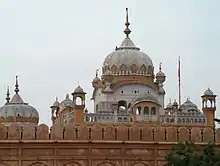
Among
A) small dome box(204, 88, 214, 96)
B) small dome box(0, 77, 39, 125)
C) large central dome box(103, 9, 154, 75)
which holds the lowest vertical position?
small dome box(0, 77, 39, 125)

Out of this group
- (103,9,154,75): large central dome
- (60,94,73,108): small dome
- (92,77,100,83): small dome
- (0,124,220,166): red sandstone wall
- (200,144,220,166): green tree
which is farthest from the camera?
(92,77,100,83): small dome

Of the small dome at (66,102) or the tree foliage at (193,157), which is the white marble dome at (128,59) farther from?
the tree foliage at (193,157)

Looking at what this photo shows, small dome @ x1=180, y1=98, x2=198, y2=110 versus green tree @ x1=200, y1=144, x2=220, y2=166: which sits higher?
small dome @ x1=180, y1=98, x2=198, y2=110

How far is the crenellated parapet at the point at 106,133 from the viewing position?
1731cm

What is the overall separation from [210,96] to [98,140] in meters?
12.7

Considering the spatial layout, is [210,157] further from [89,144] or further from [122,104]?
[122,104]

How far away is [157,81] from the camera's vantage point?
3406 centimetres

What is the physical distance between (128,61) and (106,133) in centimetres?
1607

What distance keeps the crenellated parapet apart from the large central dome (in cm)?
1561

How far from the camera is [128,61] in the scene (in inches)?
1318

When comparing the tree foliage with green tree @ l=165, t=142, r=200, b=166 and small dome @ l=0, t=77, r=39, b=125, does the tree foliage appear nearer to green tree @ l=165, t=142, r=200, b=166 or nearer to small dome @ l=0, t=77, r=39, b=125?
green tree @ l=165, t=142, r=200, b=166

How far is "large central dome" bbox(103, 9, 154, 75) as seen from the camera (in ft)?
110

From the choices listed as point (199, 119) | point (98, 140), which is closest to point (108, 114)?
Answer: point (199, 119)

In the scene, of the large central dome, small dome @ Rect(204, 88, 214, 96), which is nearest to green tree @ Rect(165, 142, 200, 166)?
small dome @ Rect(204, 88, 214, 96)
